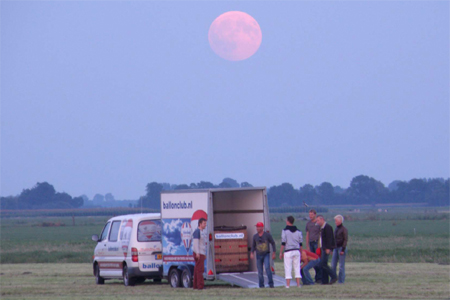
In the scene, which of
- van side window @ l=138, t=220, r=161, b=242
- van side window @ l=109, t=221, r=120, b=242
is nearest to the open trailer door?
van side window @ l=138, t=220, r=161, b=242

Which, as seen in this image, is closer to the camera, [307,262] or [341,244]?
[341,244]

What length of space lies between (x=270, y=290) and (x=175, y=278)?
10.1 ft

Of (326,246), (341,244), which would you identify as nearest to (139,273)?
(326,246)

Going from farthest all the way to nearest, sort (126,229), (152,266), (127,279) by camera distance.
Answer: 1. (126,229)
2. (127,279)
3. (152,266)

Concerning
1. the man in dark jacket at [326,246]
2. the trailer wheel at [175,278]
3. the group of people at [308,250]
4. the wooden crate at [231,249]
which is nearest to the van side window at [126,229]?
the trailer wheel at [175,278]

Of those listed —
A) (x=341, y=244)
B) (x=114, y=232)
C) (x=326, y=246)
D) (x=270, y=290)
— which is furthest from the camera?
(x=114, y=232)

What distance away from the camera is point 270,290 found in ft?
53.9

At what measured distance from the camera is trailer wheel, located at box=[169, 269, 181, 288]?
1833 centimetres

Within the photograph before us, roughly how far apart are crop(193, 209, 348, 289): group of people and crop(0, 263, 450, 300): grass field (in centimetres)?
50

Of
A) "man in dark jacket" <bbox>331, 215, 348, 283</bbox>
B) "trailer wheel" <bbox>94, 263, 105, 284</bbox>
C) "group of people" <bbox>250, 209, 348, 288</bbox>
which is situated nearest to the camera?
"group of people" <bbox>250, 209, 348, 288</bbox>

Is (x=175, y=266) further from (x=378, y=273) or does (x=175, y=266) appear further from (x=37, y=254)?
(x=37, y=254)

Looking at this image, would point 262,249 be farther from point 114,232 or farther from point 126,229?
point 114,232

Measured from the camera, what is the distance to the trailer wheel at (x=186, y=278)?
59.1 feet

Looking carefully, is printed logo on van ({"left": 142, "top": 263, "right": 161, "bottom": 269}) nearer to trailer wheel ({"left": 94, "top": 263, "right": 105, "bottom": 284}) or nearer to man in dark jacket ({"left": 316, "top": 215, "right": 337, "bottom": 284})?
trailer wheel ({"left": 94, "top": 263, "right": 105, "bottom": 284})
